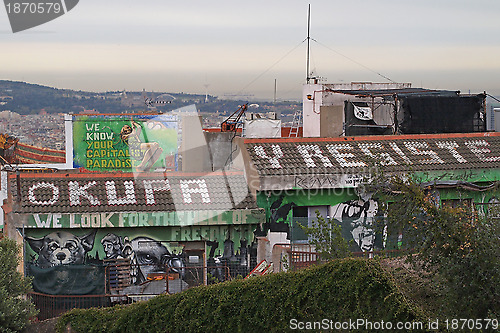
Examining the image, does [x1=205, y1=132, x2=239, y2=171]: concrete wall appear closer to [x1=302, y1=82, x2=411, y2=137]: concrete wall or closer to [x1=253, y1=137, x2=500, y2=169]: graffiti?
[x1=253, y1=137, x2=500, y2=169]: graffiti

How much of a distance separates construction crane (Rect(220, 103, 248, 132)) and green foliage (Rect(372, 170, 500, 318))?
1745 cm

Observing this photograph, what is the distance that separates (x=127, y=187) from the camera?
75.5 feet

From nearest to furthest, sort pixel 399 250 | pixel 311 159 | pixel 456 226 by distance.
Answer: pixel 456 226 → pixel 399 250 → pixel 311 159

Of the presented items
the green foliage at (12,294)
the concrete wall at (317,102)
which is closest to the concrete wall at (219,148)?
the concrete wall at (317,102)

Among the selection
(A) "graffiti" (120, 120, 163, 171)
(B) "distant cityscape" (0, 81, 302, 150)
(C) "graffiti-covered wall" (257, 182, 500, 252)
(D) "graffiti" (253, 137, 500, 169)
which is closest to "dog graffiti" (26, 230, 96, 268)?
(C) "graffiti-covered wall" (257, 182, 500, 252)

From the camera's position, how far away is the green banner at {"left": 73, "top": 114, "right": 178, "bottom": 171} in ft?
121

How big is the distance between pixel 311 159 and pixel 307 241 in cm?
407

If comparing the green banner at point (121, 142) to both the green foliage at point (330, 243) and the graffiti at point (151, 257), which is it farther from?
the green foliage at point (330, 243)

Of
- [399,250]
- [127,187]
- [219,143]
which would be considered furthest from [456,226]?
[219,143]

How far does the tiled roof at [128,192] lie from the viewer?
72.0ft

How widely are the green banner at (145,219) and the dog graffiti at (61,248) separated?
0.38m

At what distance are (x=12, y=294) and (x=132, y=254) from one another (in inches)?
183

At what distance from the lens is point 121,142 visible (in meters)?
37.5

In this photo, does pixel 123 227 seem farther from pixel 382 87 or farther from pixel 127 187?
pixel 382 87
